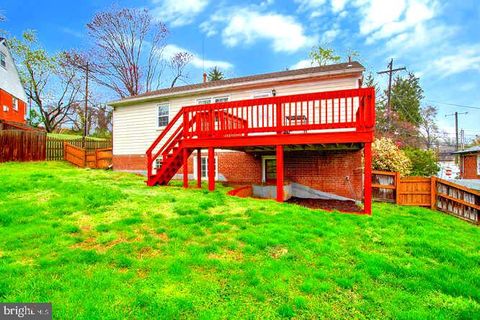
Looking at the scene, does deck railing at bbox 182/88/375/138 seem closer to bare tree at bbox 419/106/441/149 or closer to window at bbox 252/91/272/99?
window at bbox 252/91/272/99

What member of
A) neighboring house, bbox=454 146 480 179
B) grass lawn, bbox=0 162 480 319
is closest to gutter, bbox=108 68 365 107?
grass lawn, bbox=0 162 480 319

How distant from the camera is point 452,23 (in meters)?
21.3

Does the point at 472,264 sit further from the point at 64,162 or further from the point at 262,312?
the point at 64,162

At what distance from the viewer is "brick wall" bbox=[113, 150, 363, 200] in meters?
10.9

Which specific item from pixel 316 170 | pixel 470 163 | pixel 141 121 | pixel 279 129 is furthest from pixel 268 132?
pixel 470 163

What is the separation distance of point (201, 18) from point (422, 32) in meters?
17.8

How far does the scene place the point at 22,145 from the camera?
1731cm

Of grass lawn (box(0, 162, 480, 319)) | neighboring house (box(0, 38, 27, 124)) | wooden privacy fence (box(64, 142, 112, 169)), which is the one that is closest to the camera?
grass lawn (box(0, 162, 480, 319))

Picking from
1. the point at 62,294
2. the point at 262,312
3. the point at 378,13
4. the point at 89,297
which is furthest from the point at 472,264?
the point at 378,13

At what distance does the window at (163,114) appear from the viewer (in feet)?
47.2

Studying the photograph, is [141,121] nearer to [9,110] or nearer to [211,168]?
[211,168]

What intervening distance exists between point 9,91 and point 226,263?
31.6m

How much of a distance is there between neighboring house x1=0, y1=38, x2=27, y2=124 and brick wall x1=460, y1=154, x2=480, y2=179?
140ft

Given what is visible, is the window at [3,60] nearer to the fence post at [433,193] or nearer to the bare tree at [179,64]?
the bare tree at [179,64]
